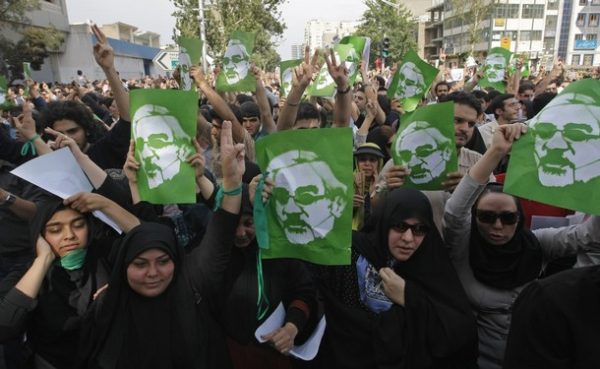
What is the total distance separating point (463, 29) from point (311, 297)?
214 feet

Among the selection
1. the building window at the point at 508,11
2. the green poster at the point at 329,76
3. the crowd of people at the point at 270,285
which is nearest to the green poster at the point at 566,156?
the crowd of people at the point at 270,285

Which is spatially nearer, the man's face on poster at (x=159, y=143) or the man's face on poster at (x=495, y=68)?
the man's face on poster at (x=159, y=143)

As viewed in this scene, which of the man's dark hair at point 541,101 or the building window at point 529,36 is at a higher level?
the building window at point 529,36

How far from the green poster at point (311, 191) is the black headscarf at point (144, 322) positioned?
0.45 m

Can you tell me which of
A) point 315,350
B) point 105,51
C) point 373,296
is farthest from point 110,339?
point 105,51

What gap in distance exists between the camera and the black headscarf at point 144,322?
187 centimetres

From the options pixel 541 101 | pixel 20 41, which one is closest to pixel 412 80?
pixel 541 101

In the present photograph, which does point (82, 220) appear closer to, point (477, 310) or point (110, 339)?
point (110, 339)

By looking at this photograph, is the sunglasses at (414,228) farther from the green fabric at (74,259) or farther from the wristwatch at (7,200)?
the wristwatch at (7,200)

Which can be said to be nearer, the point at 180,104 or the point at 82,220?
the point at 82,220

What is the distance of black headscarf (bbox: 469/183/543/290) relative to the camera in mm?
2070

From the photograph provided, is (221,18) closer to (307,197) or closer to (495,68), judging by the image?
(495,68)

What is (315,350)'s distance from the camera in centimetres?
208

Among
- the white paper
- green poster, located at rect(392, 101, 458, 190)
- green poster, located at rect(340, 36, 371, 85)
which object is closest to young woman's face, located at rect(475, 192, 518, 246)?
green poster, located at rect(392, 101, 458, 190)
